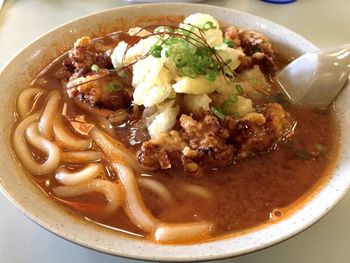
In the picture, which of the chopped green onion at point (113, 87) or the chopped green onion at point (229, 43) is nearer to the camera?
the chopped green onion at point (113, 87)

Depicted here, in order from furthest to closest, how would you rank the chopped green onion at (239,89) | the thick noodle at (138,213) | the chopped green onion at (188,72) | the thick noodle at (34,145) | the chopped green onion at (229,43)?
the chopped green onion at (229,43) < the chopped green onion at (239,89) < the chopped green onion at (188,72) < the thick noodle at (34,145) < the thick noodle at (138,213)

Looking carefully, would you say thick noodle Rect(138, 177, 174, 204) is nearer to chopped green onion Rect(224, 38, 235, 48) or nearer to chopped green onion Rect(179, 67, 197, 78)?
chopped green onion Rect(179, 67, 197, 78)

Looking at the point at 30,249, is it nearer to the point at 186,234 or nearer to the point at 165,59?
the point at 186,234

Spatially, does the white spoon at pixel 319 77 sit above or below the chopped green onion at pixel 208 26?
below

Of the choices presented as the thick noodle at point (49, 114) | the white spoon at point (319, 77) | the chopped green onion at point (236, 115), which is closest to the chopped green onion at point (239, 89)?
the chopped green onion at point (236, 115)

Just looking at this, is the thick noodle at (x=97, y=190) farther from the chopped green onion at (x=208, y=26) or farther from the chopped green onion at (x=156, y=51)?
the chopped green onion at (x=208, y=26)

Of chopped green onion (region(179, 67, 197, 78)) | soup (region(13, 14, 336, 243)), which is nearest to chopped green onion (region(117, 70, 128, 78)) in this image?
soup (region(13, 14, 336, 243))

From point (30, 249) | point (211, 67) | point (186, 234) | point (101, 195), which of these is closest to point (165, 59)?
point (211, 67)

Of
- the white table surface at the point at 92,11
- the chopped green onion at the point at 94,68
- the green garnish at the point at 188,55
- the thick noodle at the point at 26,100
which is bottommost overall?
the white table surface at the point at 92,11
